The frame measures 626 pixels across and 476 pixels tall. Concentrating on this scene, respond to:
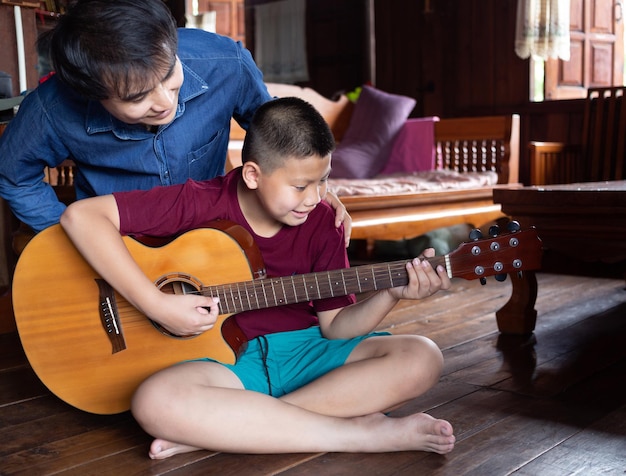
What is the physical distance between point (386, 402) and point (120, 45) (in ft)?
2.55

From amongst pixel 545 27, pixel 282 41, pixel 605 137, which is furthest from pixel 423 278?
pixel 282 41

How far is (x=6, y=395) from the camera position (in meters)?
1.68

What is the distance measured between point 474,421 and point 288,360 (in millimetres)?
385

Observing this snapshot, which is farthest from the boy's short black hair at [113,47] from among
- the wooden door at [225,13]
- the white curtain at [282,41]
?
the white curtain at [282,41]

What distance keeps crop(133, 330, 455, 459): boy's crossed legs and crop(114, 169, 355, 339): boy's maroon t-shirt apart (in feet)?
0.49

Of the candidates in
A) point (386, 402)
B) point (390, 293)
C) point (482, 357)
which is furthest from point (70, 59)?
point (482, 357)

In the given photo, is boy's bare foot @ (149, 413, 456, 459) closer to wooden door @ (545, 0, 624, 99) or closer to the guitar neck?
the guitar neck

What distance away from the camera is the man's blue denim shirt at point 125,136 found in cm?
152

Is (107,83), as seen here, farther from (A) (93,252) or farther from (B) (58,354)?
(B) (58,354)

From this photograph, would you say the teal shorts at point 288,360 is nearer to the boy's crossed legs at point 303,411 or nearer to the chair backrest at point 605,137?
the boy's crossed legs at point 303,411

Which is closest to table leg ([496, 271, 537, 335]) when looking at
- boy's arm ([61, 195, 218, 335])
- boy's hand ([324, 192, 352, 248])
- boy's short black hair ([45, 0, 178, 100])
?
boy's hand ([324, 192, 352, 248])

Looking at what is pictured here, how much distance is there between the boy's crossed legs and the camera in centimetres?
121

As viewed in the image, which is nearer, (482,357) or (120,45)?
(120,45)

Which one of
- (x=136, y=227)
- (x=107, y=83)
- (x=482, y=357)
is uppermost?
(x=107, y=83)
